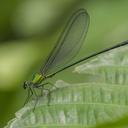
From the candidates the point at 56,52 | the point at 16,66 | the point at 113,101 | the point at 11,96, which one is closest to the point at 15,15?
the point at 16,66


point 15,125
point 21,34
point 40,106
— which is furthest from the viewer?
point 21,34

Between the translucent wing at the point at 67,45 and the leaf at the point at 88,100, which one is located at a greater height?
the translucent wing at the point at 67,45

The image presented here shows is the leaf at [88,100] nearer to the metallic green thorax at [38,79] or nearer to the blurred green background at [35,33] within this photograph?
the metallic green thorax at [38,79]

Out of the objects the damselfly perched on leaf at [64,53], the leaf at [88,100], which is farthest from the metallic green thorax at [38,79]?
the leaf at [88,100]

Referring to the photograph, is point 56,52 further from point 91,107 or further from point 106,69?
point 91,107

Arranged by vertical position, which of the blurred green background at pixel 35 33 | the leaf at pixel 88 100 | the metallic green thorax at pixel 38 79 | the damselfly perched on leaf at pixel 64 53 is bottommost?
the leaf at pixel 88 100

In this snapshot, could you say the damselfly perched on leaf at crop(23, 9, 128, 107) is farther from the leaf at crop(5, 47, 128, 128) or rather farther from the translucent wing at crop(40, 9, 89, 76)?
the leaf at crop(5, 47, 128, 128)
